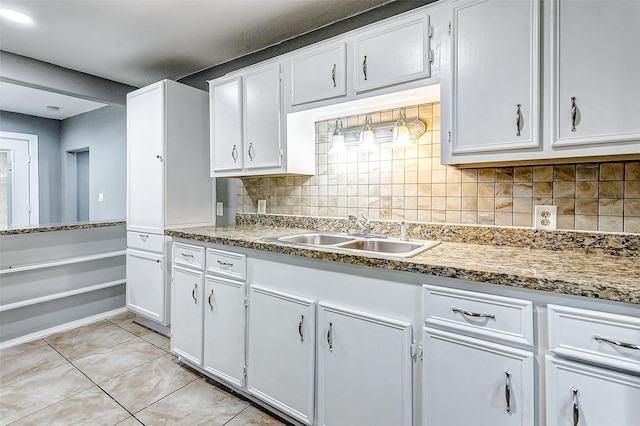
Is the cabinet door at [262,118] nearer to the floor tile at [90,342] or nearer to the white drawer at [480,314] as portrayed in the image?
the white drawer at [480,314]

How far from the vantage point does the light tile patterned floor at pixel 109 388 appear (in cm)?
184

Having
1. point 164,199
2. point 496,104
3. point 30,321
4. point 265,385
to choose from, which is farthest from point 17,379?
point 496,104

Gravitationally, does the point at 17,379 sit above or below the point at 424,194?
below

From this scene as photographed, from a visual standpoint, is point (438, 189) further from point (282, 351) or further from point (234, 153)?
point (234, 153)

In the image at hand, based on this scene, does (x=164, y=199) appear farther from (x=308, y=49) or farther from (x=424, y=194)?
(x=424, y=194)

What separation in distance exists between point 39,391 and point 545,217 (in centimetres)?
303

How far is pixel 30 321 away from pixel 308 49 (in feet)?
10.3

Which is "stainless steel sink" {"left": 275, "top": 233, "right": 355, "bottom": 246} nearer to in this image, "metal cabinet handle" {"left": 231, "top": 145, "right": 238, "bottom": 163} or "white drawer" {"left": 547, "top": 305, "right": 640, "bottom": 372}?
"metal cabinet handle" {"left": 231, "top": 145, "right": 238, "bottom": 163}

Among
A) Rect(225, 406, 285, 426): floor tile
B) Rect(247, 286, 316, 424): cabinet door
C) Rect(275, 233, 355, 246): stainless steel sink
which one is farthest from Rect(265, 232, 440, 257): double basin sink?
Rect(225, 406, 285, 426): floor tile

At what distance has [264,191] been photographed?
2.80 m

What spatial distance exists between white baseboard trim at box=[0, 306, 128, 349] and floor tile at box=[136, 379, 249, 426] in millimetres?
1692

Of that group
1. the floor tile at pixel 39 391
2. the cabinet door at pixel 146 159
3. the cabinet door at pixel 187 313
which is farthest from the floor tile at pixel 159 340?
the cabinet door at pixel 146 159

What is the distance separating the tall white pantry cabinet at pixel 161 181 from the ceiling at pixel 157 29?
35cm

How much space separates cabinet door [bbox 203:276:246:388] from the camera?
195 cm
